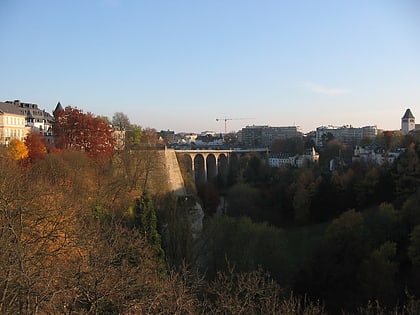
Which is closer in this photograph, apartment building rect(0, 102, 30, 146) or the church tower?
apartment building rect(0, 102, 30, 146)

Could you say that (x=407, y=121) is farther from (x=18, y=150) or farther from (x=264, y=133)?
(x=18, y=150)

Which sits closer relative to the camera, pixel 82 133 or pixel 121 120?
pixel 82 133

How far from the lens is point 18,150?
18.6 meters

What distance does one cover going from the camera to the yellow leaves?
59.6ft

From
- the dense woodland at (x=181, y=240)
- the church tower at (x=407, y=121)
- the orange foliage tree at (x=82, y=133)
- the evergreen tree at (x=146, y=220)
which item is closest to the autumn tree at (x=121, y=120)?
the dense woodland at (x=181, y=240)

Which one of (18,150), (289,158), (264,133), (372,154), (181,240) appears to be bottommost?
(181,240)

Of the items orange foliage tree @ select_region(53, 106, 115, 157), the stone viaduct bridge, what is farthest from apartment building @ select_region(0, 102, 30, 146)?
the stone viaduct bridge

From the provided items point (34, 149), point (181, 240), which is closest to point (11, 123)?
point (34, 149)

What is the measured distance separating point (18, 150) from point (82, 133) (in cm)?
469

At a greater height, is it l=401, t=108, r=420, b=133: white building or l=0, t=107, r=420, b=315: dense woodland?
l=401, t=108, r=420, b=133: white building

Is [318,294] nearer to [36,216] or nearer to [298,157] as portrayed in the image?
[36,216]

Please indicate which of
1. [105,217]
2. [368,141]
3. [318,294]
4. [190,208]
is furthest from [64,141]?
[368,141]

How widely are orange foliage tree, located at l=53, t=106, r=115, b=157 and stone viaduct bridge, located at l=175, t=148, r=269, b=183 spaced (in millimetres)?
15747

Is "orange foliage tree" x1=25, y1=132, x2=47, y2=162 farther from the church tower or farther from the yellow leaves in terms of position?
the church tower
